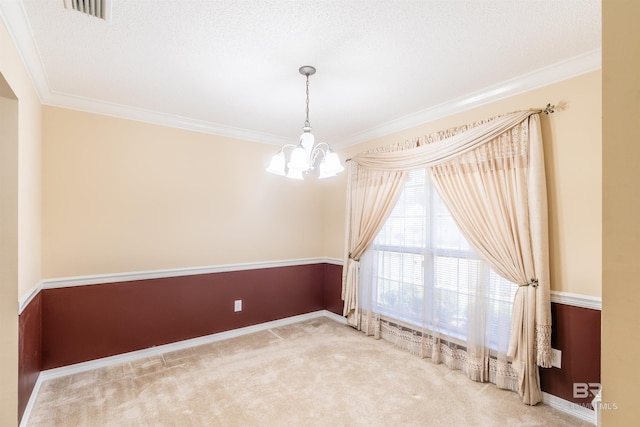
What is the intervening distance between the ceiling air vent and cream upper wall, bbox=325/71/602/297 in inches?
116

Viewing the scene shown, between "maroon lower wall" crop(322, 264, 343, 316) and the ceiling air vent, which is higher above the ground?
the ceiling air vent

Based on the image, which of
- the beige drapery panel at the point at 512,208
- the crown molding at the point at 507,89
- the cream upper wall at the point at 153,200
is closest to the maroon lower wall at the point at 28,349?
the cream upper wall at the point at 153,200

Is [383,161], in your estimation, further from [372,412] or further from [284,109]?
[372,412]

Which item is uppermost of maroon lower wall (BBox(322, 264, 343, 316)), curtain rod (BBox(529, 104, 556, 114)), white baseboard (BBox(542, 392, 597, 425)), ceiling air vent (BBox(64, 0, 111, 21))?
ceiling air vent (BBox(64, 0, 111, 21))

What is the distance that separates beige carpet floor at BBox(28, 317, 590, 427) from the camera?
2.16 metres

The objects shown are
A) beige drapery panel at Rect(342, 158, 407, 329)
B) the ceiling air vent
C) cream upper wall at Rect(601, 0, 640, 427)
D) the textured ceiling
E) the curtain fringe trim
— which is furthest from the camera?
beige drapery panel at Rect(342, 158, 407, 329)

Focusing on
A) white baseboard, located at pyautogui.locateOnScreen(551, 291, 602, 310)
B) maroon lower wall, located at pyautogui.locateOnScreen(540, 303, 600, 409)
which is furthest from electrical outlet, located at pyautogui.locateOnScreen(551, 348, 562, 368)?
white baseboard, located at pyautogui.locateOnScreen(551, 291, 602, 310)

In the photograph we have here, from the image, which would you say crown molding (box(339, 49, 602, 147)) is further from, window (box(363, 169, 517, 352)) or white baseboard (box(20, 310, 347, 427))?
white baseboard (box(20, 310, 347, 427))

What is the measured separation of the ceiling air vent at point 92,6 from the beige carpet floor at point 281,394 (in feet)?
8.50

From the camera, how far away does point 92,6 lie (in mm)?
1617

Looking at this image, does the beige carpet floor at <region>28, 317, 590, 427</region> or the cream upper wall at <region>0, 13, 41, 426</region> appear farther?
the beige carpet floor at <region>28, 317, 590, 427</region>

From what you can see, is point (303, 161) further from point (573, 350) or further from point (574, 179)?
point (573, 350)

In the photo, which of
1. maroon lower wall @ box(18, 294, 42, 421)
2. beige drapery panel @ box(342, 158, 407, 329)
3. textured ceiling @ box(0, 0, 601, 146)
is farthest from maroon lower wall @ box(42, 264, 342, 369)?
textured ceiling @ box(0, 0, 601, 146)

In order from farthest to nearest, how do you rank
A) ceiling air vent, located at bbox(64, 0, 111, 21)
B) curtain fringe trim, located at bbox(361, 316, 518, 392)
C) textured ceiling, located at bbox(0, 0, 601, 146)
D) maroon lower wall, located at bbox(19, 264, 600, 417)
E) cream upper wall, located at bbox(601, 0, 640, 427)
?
curtain fringe trim, located at bbox(361, 316, 518, 392), maroon lower wall, located at bbox(19, 264, 600, 417), textured ceiling, located at bbox(0, 0, 601, 146), ceiling air vent, located at bbox(64, 0, 111, 21), cream upper wall, located at bbox(601, 0, 640, 427)
